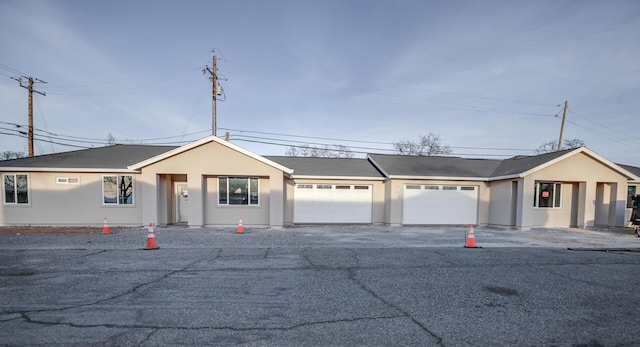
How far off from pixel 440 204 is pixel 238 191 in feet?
34.8

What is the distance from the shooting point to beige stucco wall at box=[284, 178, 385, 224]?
16.1m

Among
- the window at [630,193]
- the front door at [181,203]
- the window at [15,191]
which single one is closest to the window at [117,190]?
the front door at [181,203]

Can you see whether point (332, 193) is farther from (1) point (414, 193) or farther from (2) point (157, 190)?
(2) point (157, 190)

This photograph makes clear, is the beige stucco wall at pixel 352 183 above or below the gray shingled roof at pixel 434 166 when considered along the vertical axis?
below

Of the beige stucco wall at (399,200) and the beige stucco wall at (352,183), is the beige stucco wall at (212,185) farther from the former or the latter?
the beige stucco wall at (399,200)

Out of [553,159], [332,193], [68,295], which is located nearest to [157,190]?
[332,193]

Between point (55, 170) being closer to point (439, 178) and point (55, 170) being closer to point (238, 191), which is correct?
point (238, 191)

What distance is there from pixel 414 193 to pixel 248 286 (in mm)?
12647

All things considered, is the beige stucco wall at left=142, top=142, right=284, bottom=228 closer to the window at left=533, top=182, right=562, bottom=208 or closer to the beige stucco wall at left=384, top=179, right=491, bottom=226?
the beige stucco wall at left=384, top=179, right=491, bottom=226

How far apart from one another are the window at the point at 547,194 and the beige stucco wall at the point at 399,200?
2.38m

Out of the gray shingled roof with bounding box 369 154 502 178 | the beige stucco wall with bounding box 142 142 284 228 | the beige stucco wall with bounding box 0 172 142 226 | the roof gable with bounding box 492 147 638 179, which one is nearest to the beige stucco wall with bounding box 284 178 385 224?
the gray shingled roof with bounding box 369 154 502 178

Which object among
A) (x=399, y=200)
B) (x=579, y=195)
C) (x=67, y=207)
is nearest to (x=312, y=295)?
(x=399, y=200)

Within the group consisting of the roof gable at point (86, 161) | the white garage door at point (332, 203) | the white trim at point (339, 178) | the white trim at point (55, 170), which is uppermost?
the roof gable at point (86, 161)

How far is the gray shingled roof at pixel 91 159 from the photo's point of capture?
14.1m
